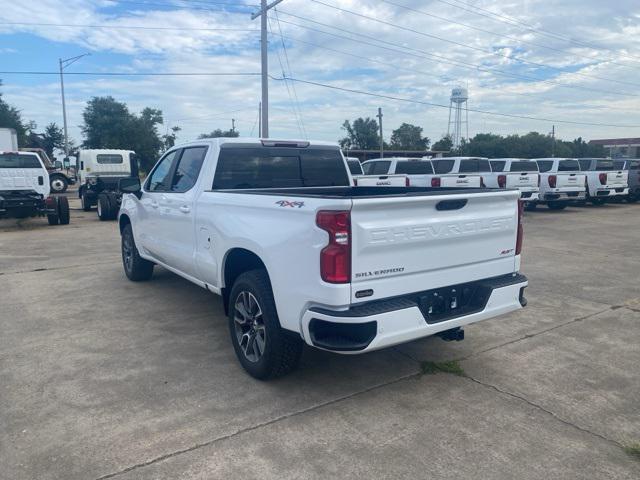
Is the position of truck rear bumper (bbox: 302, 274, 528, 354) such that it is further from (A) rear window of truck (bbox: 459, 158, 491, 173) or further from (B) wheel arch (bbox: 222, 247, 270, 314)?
(A) rear window of truck (bbox: 459, 158, 491, 173)

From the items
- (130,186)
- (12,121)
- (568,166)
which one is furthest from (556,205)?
(12,121)

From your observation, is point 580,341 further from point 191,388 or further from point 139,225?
point 139,225

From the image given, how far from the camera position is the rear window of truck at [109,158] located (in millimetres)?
18891

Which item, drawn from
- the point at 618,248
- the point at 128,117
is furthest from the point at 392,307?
the point at 128,117

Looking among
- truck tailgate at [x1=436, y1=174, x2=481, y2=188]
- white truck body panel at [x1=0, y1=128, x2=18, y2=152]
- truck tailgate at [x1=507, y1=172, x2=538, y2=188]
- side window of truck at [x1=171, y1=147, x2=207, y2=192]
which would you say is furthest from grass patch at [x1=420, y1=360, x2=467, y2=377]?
white truck body panel at [x1=0, y1=128, x2=18, y2=152]

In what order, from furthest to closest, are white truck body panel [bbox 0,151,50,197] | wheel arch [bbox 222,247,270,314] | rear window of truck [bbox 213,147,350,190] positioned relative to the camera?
white truck body panel [bbox 0,151,50,197] < rear window of truck [bbox 213,147,350,190] < wheel arch [bbox 222,247,270,314]

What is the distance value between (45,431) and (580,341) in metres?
4.68

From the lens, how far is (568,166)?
1917 centimetres

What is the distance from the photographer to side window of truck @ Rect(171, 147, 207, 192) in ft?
17.6

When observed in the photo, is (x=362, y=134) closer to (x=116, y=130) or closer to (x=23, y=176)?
(x=116, y=130)

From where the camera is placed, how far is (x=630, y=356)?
15.4ft

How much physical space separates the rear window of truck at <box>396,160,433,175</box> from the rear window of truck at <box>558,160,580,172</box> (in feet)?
18.1

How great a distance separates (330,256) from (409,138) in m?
82.1

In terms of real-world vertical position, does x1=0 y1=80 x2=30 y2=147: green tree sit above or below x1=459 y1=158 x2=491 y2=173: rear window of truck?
above
